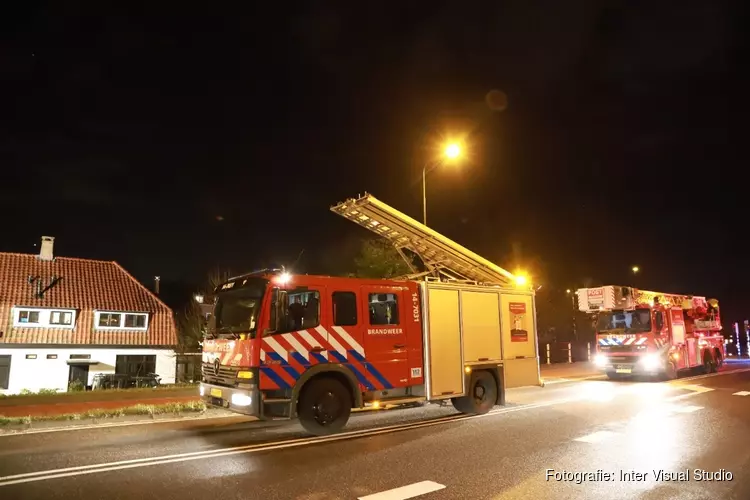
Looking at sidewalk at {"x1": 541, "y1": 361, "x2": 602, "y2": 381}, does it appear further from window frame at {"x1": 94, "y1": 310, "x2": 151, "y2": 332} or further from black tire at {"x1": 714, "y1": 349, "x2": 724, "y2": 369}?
window frame at {"x1": 94, "y1": 310, "x2": 151, "y2": 332}

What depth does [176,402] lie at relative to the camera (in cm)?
1231

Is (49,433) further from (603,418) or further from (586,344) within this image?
(586,344)

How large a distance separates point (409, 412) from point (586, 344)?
21.8m

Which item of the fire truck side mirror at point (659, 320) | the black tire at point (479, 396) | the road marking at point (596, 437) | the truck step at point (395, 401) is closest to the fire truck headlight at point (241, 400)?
the truck step at point (395, 401)

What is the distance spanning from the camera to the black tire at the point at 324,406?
8141mm

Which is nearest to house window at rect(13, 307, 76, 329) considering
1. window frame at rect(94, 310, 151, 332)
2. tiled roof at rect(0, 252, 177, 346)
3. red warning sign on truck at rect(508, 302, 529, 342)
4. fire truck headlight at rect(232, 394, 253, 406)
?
tiled roof at rect(0, 252, 177, 346)

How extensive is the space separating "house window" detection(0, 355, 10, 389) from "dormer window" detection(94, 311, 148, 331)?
3.98 metres

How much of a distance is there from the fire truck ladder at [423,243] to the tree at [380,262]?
4.11 metres

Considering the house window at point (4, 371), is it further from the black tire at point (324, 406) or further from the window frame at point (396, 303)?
the window frame at point (396, 303)

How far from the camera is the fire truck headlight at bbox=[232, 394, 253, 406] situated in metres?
7.69

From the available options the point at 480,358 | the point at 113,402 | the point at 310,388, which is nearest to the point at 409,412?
the point at 480,358

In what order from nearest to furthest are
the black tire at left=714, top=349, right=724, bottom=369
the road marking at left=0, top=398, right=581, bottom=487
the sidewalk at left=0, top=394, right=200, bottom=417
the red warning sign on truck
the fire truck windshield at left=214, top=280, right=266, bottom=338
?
the road marking at left=0, top=398, right=581, bottom=487 → the fire truck windshield at left=214, top=280, right=266, bottom=338 → the sidewalk at left=0, top=394, right=200, bottom=417 → the red warning sign on truck → the black tire at left=714, top=349, right=724, bottom=369

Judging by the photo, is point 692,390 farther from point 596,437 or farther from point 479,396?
point 596,437

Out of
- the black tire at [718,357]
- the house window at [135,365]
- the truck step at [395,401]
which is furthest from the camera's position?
the house window at [135,365]
